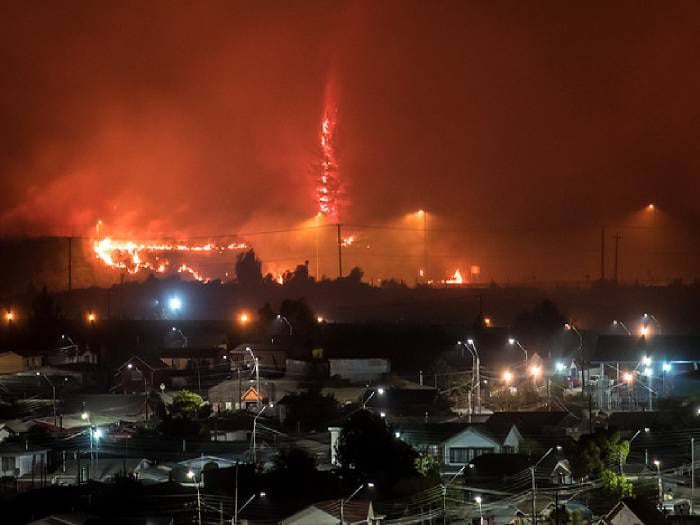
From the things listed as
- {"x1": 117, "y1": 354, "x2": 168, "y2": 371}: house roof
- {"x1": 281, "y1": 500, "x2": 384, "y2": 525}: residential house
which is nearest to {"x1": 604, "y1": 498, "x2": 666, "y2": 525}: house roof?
{"x1": 281, "y1": 500, "x2": 384, "y2": 525}: residential house

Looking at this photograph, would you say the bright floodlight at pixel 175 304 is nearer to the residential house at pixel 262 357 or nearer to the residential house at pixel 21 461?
the residential house at pixel 262 357

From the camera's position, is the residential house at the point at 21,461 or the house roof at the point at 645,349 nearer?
the residential house at the point at 21,461

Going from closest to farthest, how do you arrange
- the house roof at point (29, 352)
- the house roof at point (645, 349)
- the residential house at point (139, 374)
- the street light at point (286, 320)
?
the house roof at point (645, 349) → the residential house at point (139, 374) → the street light at point (286, 320) → the house roof at point (29, 352)

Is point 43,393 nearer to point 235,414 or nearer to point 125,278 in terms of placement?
point 235,414

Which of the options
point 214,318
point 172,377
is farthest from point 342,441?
point 214,318

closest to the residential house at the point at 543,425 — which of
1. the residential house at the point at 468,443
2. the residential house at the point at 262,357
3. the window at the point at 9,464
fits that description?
the residential house at the point at 468,443

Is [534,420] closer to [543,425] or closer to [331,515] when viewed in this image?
[543,425]
